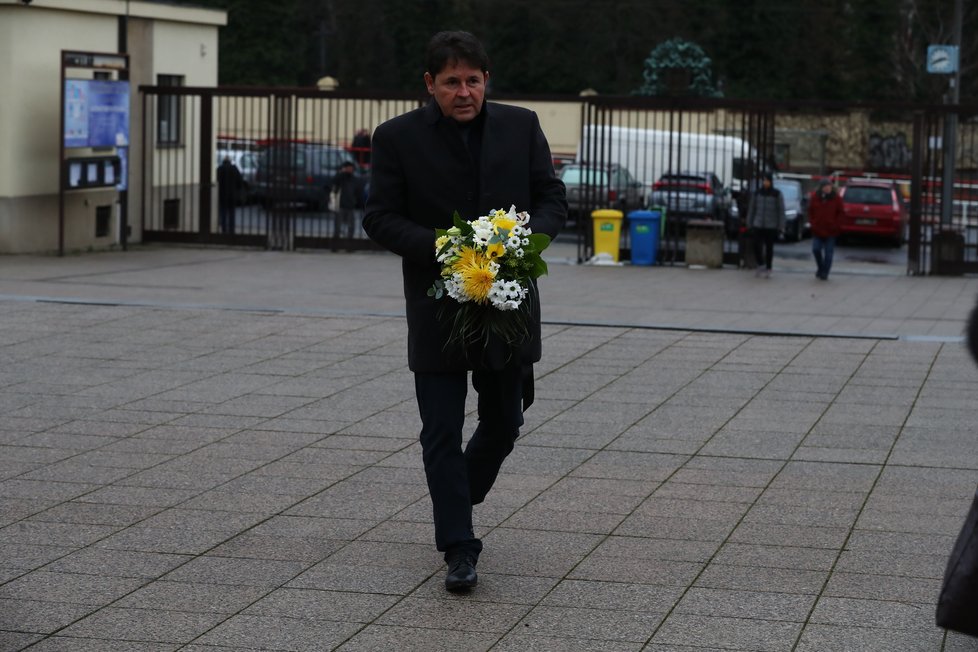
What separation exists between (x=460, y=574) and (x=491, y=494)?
159 centimetres

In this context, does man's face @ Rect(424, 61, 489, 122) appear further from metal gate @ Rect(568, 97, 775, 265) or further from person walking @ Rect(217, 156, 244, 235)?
person walking @ Rect(217, 156, 244, 235)

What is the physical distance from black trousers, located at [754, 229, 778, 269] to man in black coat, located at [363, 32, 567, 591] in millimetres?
16398

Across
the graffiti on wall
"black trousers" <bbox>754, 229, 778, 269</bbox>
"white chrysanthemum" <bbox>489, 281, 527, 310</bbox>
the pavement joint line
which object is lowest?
the pavement joint line

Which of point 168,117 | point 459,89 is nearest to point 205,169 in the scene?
point 168,117

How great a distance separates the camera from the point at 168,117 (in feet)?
78.0

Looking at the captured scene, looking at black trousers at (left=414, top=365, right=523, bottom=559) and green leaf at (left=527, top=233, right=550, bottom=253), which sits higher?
green leaf at (left=527, top=233, right=550, bottom=253)

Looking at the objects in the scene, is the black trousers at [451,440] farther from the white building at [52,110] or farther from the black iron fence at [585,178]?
the white building at [52,110]

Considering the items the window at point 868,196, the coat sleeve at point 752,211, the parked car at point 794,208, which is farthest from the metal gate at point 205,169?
the window at point 868,196

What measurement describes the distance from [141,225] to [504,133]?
1886 cm

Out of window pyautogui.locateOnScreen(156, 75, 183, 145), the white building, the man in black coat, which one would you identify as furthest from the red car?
the man in black coat

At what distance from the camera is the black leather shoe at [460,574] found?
5.32 metres

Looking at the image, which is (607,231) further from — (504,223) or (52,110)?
(504,223)

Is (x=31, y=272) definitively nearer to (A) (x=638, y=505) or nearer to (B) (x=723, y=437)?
(B) (x=723, y=437)

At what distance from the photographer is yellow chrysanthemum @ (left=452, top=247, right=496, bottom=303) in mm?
5215
